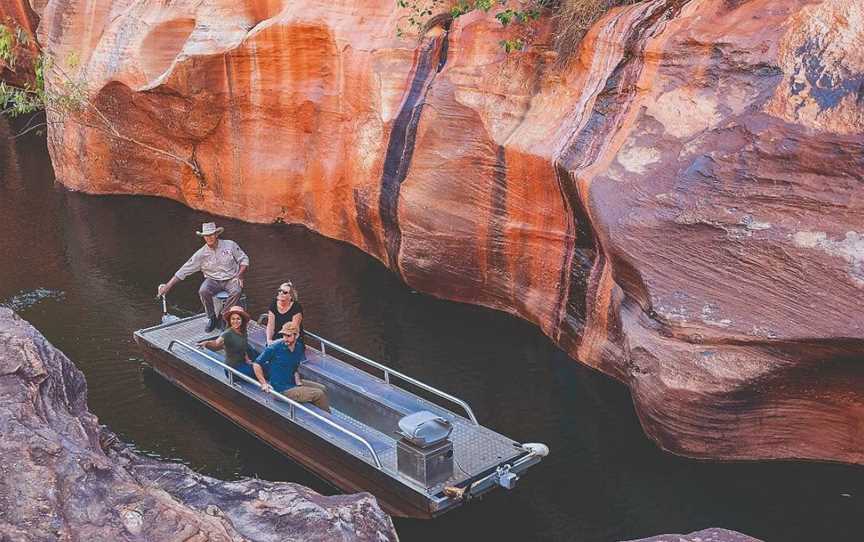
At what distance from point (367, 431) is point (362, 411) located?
64 centimetres

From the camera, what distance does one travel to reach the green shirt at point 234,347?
1067 cm

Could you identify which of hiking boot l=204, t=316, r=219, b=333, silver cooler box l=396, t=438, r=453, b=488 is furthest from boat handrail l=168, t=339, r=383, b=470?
hiking boot l=204, t=316, r=219, b=333

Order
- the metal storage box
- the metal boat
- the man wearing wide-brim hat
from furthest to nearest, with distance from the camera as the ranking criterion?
the man wearing wide-brim hat, the metal boat, the metal storage box

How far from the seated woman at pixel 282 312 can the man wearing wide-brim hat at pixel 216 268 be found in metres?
1.49

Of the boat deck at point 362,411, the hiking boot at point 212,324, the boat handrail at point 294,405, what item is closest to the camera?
the boat handrail at point 294,405

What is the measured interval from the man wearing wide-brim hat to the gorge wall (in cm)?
349

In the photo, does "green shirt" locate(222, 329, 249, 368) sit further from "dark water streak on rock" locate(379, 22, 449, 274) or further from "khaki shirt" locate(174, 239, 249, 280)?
"dark water streak on rock" locate(379, 22, 449, 274)

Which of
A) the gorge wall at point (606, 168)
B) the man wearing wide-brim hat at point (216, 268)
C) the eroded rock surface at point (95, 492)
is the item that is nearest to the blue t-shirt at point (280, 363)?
the man wearing wide-brim hat at point (216, 268)

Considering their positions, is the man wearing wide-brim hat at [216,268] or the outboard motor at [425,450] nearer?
the outboard motor at [425,450]

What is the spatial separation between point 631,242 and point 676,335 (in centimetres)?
117

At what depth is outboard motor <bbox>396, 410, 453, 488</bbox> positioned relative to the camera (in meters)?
8.36

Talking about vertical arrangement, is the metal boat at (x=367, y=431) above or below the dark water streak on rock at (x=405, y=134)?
below

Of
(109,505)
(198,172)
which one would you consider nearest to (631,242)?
(109,505)

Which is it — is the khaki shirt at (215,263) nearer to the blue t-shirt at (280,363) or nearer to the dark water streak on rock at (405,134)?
the blue t-shirt at (280,363)
